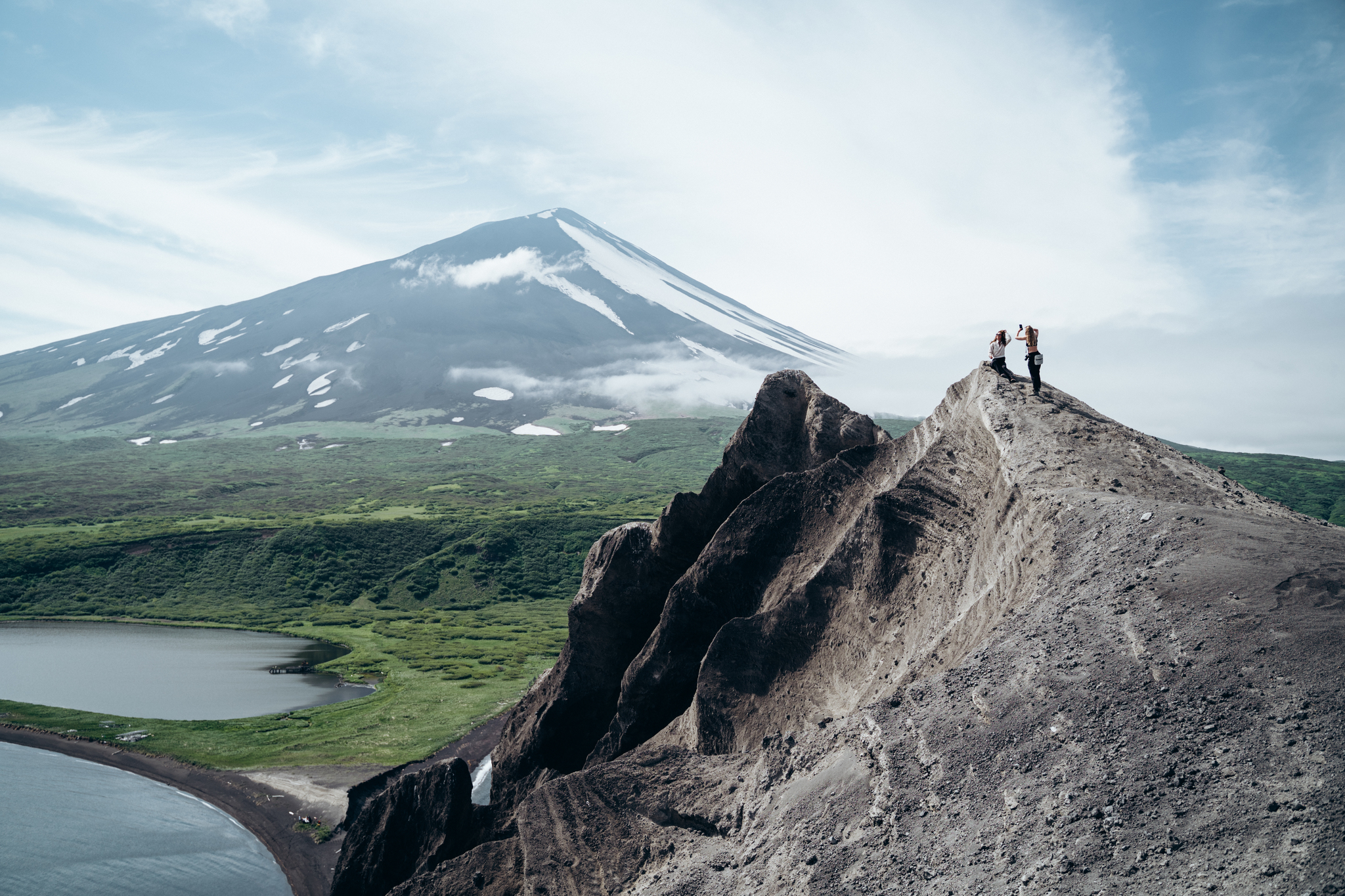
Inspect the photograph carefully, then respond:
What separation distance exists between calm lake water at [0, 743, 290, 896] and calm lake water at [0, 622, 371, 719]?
10.3 m

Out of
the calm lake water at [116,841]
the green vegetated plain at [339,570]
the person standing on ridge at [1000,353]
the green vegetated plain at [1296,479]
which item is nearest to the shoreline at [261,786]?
the calm lake water at [116,841]

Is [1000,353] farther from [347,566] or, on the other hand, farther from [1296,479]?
[1296,479]

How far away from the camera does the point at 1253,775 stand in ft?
22.6

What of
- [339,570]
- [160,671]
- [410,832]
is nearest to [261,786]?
[410,832]

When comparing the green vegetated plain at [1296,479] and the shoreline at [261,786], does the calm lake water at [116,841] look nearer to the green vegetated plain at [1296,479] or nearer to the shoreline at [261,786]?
the shoreline at [261,786]

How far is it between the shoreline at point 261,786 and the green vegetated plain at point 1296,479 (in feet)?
262

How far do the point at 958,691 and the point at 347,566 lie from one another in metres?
91.6

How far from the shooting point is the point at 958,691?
9.45 meters

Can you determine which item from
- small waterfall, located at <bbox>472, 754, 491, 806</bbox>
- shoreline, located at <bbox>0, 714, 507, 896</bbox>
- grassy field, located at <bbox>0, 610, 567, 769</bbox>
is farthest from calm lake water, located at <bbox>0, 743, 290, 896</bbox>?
small waterfall, located at <bbox>472, 754, 491, 806</bbox>

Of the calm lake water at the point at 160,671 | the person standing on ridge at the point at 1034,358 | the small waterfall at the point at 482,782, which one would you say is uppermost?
the person standing on ridge at the point at 1034,358

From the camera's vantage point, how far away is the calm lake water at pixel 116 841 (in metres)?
27.4

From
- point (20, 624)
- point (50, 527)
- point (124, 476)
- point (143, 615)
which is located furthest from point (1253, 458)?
point (124, 476)

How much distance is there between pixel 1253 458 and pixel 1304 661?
153147mm

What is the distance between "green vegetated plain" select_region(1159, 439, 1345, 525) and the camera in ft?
299
